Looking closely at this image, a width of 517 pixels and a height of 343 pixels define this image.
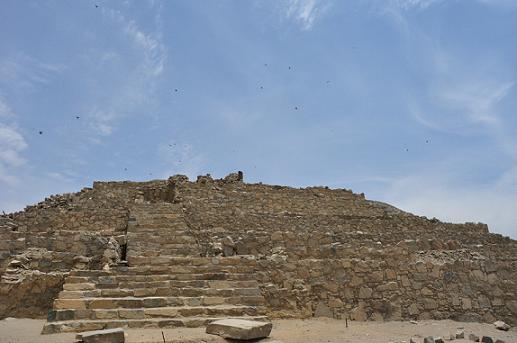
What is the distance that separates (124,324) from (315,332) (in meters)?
3.37

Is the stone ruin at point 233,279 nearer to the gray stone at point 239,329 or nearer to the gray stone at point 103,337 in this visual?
the gray stone at point 239,329

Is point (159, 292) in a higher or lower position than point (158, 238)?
lower

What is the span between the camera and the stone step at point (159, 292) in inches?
329

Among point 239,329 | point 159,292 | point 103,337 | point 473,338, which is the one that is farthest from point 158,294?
point 473,338

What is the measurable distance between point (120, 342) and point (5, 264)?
454 cm

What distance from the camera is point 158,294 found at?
8711 millimetres

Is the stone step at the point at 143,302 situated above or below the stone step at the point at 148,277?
below

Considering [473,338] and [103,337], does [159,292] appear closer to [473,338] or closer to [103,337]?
[103,337]

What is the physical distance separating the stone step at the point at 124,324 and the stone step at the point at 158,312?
15 cm

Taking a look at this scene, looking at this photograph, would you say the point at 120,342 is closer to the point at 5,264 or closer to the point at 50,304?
the point at 50,304

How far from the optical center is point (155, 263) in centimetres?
1013

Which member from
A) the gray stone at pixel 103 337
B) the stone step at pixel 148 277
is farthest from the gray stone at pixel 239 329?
the stone step at pixel 148 277

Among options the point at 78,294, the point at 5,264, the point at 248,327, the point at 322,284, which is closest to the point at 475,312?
the point at 322,284

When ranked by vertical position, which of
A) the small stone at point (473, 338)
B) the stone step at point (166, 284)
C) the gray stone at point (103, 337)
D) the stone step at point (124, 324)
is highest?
the stone step at point (166, 284)
